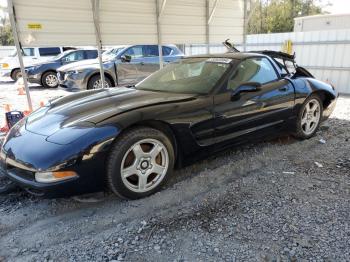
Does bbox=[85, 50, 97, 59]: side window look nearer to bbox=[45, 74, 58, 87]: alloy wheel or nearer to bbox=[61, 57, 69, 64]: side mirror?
bbox=[61, 57, 69, 64]: side mirror

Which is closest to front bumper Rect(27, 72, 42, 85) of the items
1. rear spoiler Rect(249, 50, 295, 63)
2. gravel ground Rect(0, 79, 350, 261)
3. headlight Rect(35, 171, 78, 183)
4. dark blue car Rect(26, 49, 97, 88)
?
dark blue car Rect(26, 49, 97, 88)

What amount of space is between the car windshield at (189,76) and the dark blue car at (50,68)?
867cm

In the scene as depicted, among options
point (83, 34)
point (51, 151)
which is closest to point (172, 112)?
point (51, 151)

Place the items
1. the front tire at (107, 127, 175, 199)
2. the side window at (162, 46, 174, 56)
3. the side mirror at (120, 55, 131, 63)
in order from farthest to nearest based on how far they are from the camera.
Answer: the side window at (162, 46, 174, 56) < the side mirror at (120, 55, 131, 63) < the front tire at (107, 127, 175, 199)

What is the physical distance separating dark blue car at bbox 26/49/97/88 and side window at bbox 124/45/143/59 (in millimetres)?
3426

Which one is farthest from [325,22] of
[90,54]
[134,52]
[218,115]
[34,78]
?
[218,115]

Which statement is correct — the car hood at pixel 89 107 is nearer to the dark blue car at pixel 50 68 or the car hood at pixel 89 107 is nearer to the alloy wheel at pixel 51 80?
the dark blue car at pixel 50 68

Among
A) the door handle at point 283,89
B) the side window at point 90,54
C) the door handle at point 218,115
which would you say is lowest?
the door handle at point 218,115

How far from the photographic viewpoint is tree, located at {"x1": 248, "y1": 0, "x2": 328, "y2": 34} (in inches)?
1373

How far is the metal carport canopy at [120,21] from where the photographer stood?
17.0ft

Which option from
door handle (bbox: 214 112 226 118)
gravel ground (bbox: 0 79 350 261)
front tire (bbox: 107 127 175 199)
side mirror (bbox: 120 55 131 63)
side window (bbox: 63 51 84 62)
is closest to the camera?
gravel ground (bbox: 0 79 350 261)

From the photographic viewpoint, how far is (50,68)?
37.8 feet

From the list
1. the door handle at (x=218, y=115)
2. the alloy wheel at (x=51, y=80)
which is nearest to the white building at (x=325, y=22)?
the alloy wheel at (x=51, y=80)

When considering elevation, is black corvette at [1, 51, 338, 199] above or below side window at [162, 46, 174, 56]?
below
